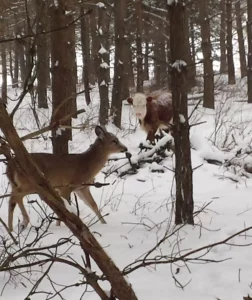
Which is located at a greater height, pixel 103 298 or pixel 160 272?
pixel 103 298

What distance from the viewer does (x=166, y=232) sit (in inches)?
110

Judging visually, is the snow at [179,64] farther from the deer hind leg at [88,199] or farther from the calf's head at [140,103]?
the calf's head at [140,103]

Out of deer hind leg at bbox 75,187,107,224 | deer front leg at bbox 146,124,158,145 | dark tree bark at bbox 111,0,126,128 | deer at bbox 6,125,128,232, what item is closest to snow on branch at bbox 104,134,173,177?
deer front leg at bbox 146,124,158,145

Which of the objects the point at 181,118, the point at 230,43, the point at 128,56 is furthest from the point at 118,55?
the point at 230,43

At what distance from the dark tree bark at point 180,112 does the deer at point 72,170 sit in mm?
1161

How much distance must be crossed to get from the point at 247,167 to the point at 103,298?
796cm

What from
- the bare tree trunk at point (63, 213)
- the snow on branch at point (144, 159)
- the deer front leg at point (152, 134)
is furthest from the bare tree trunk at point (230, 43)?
the bare tree trunk at point (63, 213)

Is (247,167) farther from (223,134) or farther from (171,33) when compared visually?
(171,33)

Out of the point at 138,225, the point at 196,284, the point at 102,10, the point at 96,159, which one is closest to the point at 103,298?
the point at 196,284

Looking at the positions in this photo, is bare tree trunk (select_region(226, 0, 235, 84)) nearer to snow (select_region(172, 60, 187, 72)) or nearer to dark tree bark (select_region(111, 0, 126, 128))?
dark tree bark (select_region(111, 0, 126, 128))

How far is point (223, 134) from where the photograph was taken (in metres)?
12.1

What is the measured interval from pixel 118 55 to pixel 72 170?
9314 millimetres

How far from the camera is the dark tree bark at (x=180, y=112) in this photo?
5.72 m

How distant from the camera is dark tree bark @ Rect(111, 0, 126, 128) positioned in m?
15.2
